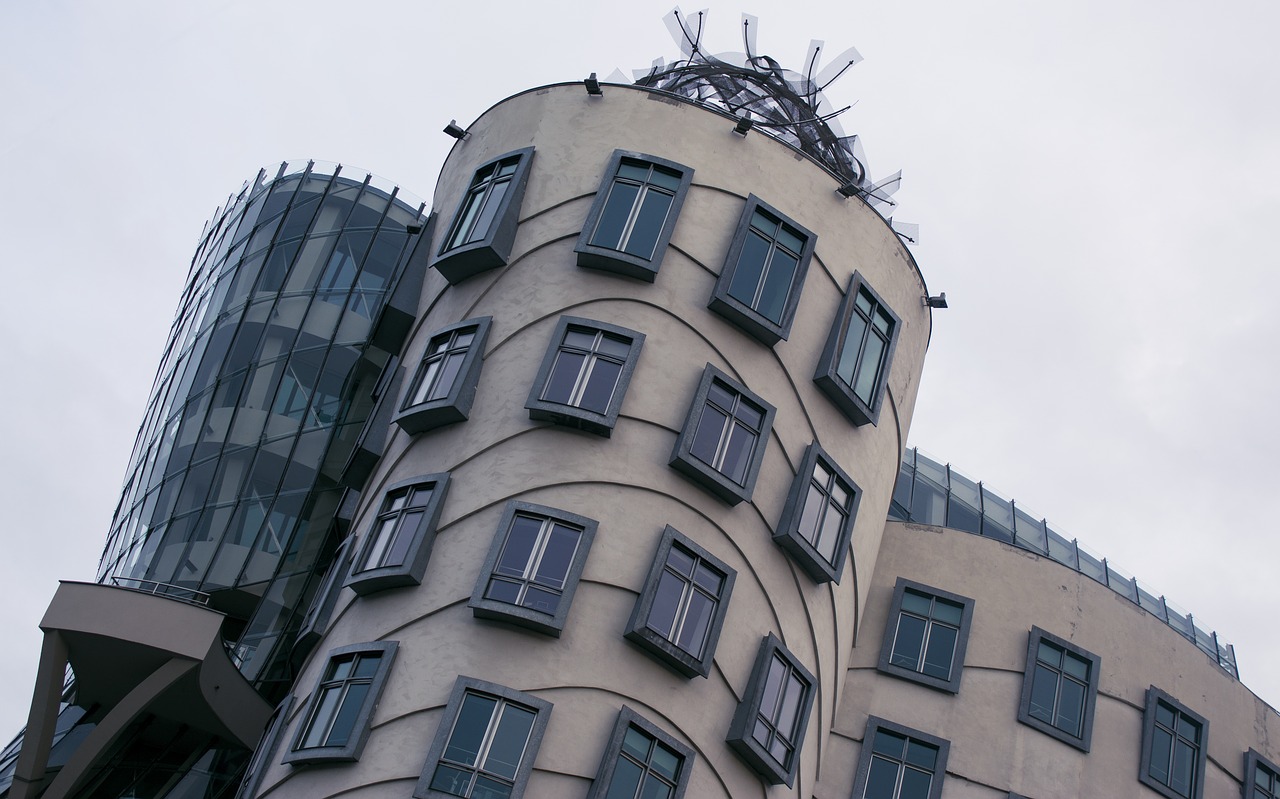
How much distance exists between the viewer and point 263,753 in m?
24.0

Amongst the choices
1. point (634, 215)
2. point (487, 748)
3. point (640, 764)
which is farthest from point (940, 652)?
point (487, 748)

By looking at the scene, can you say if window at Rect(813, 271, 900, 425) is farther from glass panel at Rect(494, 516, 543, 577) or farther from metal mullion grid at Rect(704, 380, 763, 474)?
glass panel at Rect(494, 516, 543, 577)

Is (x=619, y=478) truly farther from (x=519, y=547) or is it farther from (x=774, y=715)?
(x=774, y=715)

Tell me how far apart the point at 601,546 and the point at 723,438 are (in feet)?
9.36

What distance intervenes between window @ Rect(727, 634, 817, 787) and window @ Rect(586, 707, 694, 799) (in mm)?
1185

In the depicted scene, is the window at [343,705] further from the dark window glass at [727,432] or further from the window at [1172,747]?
the window at [1172,747]

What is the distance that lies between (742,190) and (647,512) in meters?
6.37

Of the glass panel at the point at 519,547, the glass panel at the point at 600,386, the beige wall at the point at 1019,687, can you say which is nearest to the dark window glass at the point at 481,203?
the glass panel at the point at 600,386

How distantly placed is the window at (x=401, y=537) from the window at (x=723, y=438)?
3679mm

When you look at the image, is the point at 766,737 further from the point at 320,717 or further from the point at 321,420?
the point at 321,420

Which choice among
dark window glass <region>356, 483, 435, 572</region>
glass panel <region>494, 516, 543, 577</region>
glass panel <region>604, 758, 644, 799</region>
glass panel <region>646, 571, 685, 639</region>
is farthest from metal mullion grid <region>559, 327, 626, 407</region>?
glass panel <region>604, 758, 644, 799</region>

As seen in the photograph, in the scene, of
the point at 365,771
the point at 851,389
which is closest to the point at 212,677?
the point at 365,771

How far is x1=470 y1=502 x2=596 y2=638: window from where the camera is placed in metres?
21.9

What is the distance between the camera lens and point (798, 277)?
26.1 metres
